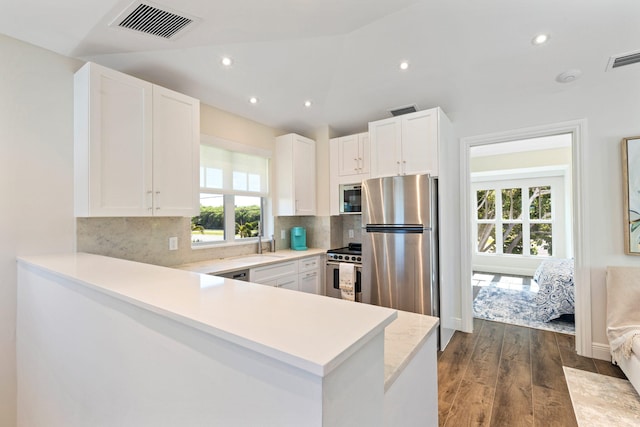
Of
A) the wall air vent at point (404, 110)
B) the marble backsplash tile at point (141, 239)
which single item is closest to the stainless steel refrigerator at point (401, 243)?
the wall air vent at point (404, 110)

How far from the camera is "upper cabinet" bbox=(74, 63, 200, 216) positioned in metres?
2.01

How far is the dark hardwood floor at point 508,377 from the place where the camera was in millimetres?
1986

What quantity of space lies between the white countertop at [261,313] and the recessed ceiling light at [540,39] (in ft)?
9.15

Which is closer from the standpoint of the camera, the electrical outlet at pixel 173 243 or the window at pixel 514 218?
the electrical outlet at pixel 173 243

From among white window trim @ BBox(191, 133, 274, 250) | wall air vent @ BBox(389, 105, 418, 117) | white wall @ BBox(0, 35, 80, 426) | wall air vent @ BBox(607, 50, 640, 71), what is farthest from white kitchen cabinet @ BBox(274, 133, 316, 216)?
wall air vent @ BBox(607, 50, 640, 71)

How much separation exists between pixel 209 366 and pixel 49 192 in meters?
2.15

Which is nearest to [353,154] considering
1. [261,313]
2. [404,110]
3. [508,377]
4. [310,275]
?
[404,110]

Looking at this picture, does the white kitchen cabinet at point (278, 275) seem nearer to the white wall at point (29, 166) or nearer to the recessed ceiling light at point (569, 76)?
the white wall at point (29, 166)

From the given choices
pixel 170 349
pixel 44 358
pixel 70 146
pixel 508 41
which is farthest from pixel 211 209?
pixel 508 41

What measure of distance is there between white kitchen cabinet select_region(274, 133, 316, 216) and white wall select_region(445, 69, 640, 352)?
2.75 metres

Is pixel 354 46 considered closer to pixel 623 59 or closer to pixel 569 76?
pixel 569 76

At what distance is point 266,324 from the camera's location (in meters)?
0.70

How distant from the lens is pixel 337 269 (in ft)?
12.0

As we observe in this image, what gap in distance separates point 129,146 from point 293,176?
1.95m
